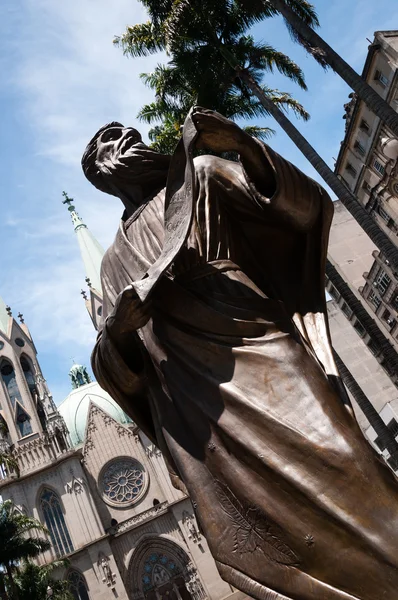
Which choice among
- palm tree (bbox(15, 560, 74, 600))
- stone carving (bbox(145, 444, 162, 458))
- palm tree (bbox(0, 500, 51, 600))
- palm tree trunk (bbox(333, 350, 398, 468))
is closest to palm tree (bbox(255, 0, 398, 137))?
palm tree trunk (bbox(333, 350, 398, 468))

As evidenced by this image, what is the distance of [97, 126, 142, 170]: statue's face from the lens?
3.80 meters

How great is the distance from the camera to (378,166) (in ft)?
113

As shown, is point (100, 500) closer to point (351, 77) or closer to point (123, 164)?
point (351, 77)

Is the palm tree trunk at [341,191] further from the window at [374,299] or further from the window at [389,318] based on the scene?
the window at [389,318]

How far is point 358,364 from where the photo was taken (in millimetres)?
42594

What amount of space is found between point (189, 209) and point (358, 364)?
41.4 m

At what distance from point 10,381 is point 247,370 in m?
49.9

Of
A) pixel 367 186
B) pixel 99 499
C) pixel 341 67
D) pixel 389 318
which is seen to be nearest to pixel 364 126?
pixel 367 186

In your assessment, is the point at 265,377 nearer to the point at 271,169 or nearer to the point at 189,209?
the point at 189,209

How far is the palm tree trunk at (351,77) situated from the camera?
12.3 meters

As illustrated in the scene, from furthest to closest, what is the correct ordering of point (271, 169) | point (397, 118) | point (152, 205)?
point (397, 118) → point (152, 205) → point (271, 169)

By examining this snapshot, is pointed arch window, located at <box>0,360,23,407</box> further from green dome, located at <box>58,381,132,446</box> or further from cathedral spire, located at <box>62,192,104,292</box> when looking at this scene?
cathedral spire, located at <box>62,192,104,292</box>

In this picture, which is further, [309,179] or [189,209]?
[309,179]

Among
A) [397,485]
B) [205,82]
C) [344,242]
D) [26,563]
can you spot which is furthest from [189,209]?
[344,242]
